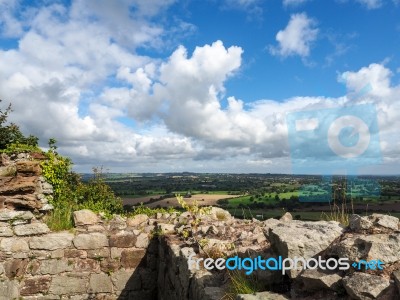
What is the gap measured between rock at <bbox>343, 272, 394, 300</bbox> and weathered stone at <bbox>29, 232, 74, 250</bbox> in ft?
20.2

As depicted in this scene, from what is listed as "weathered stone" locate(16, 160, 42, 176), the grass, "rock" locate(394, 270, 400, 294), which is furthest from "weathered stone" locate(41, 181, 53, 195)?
"rock" locate(394, 270, 400, 294)

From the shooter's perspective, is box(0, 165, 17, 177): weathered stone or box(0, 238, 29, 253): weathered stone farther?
box(0, 165, 17, 177): weathered stone

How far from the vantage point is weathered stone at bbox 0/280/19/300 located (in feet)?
23.1

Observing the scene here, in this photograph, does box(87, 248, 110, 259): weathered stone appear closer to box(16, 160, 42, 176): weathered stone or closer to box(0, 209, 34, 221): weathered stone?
box(0, 209, 34, 221): weathered stone

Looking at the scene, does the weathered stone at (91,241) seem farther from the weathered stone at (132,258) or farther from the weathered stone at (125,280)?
the weathered stone at (125,280)

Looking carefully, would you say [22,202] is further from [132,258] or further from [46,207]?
[132,258]

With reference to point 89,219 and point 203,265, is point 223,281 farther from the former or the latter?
point 89,219

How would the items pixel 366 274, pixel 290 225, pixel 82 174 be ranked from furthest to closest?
1. pixel 82 174
2. pixel 290 225
3. pixel 366 274

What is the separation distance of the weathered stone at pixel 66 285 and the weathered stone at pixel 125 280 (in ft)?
2.15

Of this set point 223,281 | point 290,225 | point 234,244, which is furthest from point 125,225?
point 290,225

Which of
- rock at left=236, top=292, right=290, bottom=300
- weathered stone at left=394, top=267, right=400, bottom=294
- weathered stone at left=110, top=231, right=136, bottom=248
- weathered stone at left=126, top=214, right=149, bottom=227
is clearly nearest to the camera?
weathered stone at left=394, top=267, right=400, bottom=294

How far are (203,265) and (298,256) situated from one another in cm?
166

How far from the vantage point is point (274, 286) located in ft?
11.7

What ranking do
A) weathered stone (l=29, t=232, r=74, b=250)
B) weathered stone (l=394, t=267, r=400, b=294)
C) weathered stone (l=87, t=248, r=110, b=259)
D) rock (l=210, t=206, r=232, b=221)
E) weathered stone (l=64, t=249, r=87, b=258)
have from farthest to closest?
1. rock (l=210, t=206, r=232, b=221)
2. weathered stone (l=87, t=248, r=110, b=259)
3. weathered stone (l=64, t=249, r=87, b=258)
4. weathered stone (l=29, t=232, r=74, b=250)
5. weathered stone (l=394, t=267, r=400, b=294)
